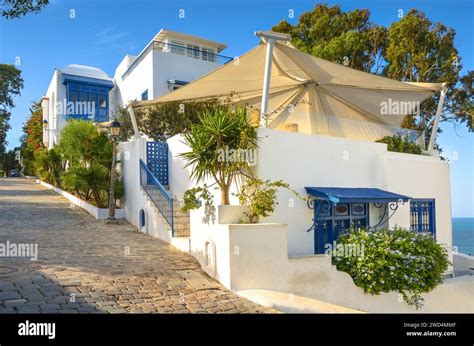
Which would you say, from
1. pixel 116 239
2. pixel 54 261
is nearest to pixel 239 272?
pixel 54 261

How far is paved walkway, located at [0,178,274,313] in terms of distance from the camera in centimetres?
546

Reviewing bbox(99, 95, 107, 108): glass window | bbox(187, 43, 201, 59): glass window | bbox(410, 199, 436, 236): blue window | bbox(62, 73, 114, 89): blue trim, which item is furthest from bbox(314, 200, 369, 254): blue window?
bbox(62, 73, 114, 89): blue trim

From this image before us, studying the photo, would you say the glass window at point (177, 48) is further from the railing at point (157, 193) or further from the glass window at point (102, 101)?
the railing at point (157, 193)

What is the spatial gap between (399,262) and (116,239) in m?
6.75

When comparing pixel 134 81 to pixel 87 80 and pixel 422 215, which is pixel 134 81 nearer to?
pixel 87 80

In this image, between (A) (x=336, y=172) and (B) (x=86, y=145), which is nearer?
(A) (x=336, y=172)

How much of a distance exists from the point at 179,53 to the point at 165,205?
563 inches

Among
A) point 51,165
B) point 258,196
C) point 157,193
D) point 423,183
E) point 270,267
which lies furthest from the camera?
point 51,165

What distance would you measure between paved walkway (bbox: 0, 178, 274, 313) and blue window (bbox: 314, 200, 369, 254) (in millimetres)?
3037

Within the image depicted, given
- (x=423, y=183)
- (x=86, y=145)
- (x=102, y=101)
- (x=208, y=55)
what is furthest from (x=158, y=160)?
(x=102, y=101)

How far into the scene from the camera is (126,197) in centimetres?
1303

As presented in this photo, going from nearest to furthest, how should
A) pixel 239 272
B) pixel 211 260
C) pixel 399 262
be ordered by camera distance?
pixel 239 272
pixel 211 260
pixel 399 262

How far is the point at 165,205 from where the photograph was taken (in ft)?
36.0
